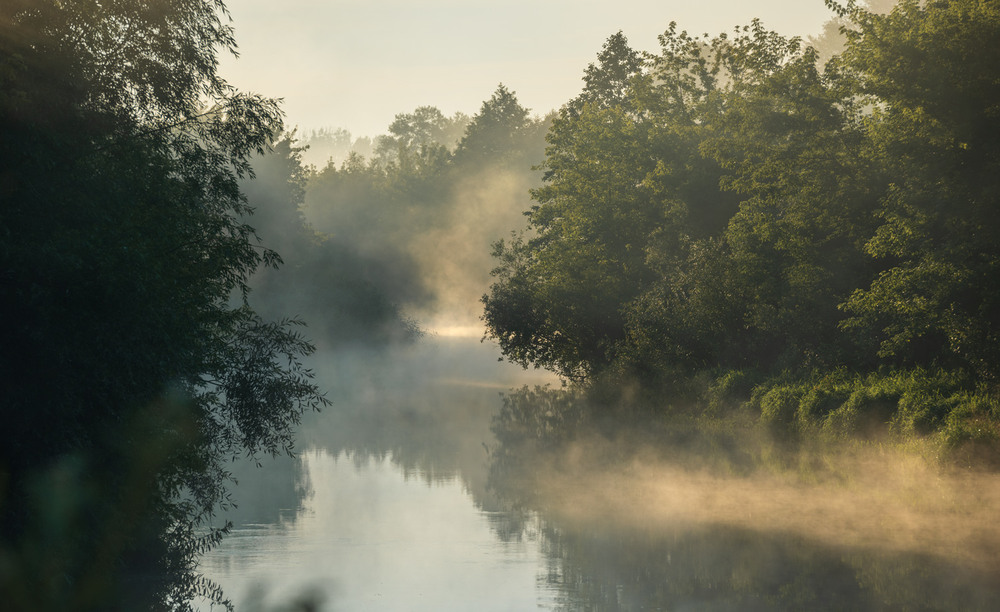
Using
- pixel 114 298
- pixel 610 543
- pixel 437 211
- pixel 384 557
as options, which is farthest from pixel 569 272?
pixel 437 211

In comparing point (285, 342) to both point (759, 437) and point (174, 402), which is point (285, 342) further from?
point (759, 437)

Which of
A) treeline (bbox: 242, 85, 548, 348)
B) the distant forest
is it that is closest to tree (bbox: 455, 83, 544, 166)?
treeline (bbox: 242, 85, 548, 348)

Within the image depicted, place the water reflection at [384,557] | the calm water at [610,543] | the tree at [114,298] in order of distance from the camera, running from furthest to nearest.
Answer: the water reflection at [384,557] < the calm water at [610,543] < the tree at [114,298]

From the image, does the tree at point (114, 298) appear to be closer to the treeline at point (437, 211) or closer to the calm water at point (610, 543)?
the calm water at point (610, 543)

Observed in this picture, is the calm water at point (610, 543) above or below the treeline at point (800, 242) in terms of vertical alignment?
below

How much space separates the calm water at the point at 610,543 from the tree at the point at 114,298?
2.69 metres

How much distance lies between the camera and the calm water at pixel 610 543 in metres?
18.6

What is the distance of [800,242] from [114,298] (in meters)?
31.1

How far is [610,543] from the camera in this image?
933 inches

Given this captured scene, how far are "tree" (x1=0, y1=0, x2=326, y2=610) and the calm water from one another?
2692 millimetres

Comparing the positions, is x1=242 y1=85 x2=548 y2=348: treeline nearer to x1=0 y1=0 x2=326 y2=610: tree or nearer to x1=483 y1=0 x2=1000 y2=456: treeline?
x1=483 y1=0 x2=1000 y2=456: treeline

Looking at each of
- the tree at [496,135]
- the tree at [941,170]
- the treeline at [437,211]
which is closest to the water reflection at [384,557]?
the tree at [941,170]

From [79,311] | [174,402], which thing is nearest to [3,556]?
[79,311]

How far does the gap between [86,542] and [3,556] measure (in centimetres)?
173
